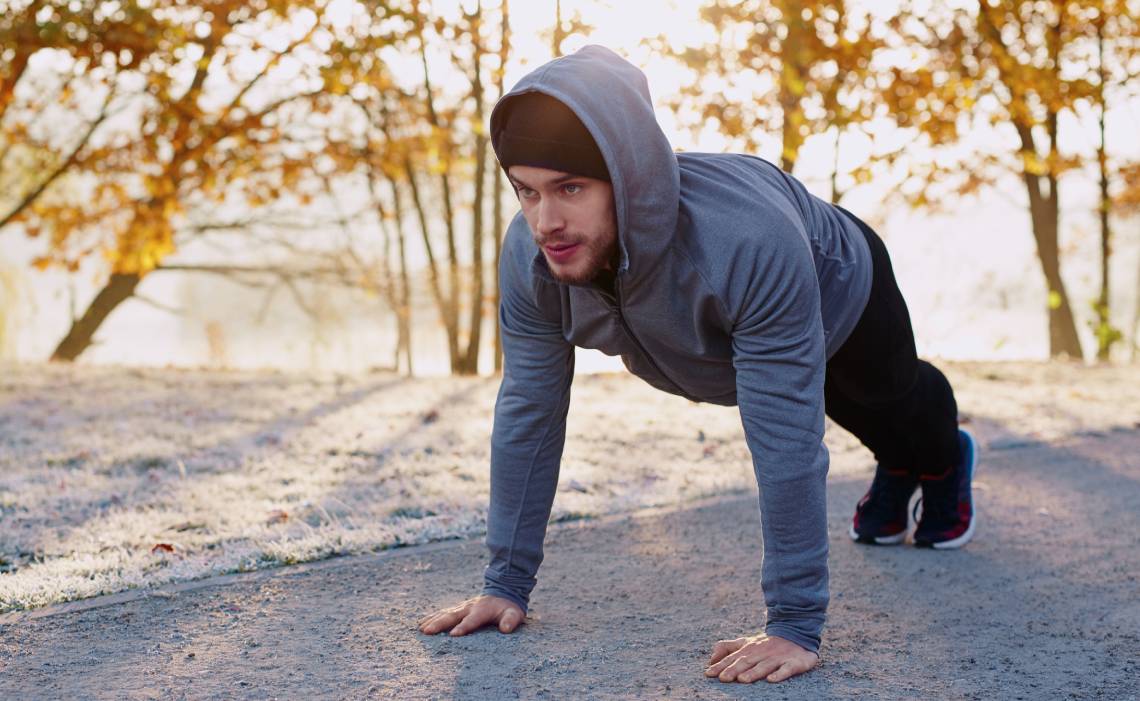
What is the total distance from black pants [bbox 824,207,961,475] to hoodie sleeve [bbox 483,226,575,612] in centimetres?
81

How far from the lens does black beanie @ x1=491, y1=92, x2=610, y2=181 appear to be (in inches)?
79.7

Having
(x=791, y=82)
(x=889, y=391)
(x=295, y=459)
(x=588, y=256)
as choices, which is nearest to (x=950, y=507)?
(x=889, y=391)

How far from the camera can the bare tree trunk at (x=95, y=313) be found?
44.3ft

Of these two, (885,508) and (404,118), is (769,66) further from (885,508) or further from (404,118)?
(885,508)

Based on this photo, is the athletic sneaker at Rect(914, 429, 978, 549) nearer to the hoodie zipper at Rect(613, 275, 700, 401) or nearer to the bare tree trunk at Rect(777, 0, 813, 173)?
the hoodie zipper at Rect(613, 275, 700, 401)

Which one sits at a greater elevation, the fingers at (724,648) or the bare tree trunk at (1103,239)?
the bare tree trunk at (1103,239)

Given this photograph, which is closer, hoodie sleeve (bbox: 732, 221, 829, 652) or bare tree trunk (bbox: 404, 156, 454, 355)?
hoodie sleeve (bbox: 732, 221, 829, 652)

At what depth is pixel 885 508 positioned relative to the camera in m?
3.42

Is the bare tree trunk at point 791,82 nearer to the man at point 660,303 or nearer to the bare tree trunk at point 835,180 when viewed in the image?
the bare tree trunk at point 835,180

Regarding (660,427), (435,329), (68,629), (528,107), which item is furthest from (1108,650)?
(435,329)

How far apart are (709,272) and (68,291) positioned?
1213 cm

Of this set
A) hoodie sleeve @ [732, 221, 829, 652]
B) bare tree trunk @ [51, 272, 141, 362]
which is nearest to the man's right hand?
hoodie sleeve @ [732, 221, 829, 652]

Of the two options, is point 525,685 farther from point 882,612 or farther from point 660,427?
point 660,427

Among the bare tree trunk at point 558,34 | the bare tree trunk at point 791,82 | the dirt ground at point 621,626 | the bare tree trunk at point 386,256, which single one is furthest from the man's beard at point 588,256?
the bare tree trunk at point 386,256
